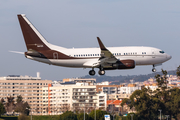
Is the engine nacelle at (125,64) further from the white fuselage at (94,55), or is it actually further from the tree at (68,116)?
the tree at (68,116)

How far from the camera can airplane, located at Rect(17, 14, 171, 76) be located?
73.7m

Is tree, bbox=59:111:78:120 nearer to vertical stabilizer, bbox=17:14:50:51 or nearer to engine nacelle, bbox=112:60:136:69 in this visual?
vertical stabilizer, bbox=17:14:50:51

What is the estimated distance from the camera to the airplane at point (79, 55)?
7369 centimetres

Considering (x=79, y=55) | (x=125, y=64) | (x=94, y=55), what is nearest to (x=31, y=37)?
(x=79, y=55)

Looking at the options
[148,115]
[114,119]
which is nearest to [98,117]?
[114,119]

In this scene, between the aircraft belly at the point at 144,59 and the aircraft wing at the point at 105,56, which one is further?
the aircraft belly at the point at 144,59

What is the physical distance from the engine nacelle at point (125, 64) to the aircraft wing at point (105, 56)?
40.5 inches

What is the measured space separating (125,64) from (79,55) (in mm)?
9868

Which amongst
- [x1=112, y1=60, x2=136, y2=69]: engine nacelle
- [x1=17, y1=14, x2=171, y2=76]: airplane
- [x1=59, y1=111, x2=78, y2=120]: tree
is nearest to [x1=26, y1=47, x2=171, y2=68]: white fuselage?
[x1=17, y1=14, x2=171, y2=76]: airplane

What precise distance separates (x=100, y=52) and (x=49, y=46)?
11021mm

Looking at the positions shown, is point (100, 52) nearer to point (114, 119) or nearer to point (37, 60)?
point (37, 60)

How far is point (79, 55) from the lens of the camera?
Answer: 243ft

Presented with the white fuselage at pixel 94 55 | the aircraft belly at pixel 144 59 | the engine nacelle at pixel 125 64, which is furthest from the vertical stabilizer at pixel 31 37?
the aircraft belly at pixel 144 59

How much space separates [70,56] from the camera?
7388 centimetres
